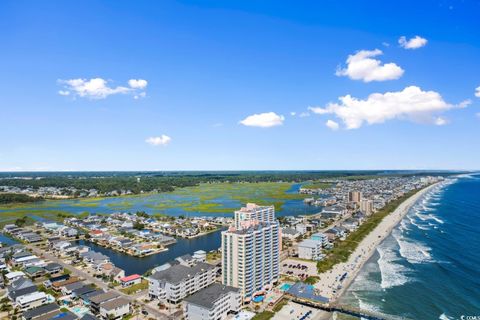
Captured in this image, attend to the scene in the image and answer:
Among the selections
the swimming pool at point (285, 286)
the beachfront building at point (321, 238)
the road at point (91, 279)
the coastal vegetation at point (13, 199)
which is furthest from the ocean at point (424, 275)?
the coastal vegetation at point (13, 199)

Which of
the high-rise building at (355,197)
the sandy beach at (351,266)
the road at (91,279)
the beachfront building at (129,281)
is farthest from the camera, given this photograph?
the high-rise building at (355,197)

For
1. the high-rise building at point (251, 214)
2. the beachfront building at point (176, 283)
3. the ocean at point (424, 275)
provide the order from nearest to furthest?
the ocean at point (424, 275) < the beachfront building at point (176, 283) < the high-rise building at point (251, 214)

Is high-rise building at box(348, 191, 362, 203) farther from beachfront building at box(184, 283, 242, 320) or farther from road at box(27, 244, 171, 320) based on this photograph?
road at box(27, 244, 171, 320)

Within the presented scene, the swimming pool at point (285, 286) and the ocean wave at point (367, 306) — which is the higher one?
the swimming pool at point (285, 286)

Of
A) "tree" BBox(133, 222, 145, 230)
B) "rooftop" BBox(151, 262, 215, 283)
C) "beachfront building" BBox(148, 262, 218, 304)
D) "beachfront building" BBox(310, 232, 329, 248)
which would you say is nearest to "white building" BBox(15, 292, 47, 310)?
"beachfront building" BBox(148, 262, 218, 304)

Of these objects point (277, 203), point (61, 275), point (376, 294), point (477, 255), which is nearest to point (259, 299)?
point (376, 294)

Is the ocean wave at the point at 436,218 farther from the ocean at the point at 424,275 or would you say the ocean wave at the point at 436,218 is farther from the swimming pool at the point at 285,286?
the swimming pool at the point at 285,286

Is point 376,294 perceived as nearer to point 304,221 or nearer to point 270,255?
point 270,255
